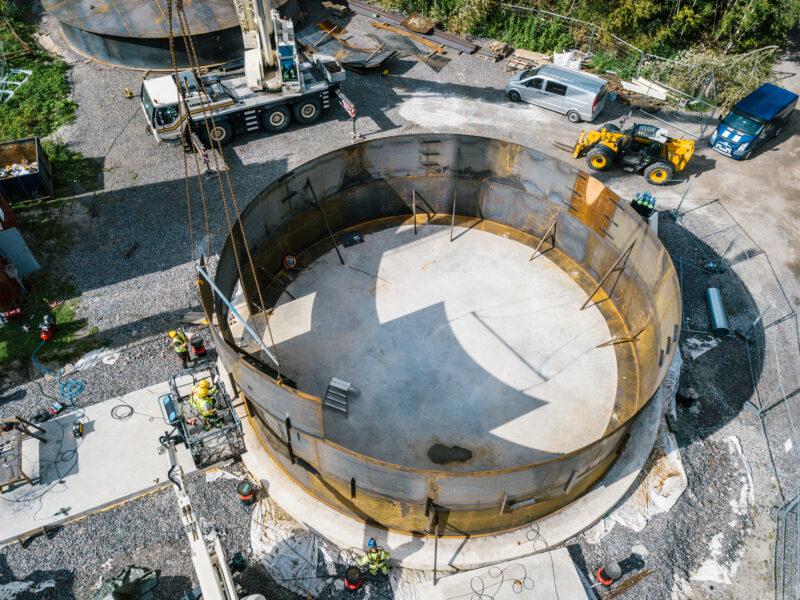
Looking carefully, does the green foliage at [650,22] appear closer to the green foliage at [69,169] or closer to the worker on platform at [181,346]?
the green foliage at [69,169]

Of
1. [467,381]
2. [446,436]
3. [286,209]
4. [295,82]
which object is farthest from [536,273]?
[295,82]

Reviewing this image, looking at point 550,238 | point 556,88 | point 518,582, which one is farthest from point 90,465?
point 556,88

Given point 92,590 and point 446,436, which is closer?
point 92,590

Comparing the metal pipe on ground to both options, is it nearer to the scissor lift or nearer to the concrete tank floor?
the concrete tank floor

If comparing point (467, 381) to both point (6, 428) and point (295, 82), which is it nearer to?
point (6, 428)

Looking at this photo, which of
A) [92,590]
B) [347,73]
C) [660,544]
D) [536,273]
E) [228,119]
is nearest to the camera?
[92,590]

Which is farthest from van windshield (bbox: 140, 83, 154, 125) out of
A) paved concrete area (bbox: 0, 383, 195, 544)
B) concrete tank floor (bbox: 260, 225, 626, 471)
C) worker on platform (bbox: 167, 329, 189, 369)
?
paved concrete area (bbox: 0, 383, 195, 544)

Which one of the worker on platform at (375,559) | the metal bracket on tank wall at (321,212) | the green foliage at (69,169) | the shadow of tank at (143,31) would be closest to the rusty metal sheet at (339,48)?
the shadow of tank at (143,31)

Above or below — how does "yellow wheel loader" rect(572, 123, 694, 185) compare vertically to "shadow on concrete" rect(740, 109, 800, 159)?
above
